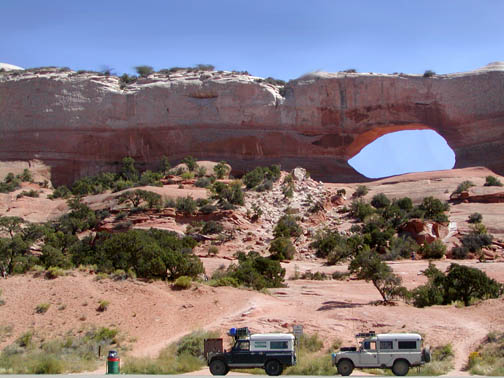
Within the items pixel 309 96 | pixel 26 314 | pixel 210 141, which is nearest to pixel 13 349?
pixel 26 314

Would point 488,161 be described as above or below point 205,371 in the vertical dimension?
above

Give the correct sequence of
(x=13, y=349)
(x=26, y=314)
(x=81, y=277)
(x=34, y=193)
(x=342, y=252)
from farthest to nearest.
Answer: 1. (x=34, y=193)
2. (x=342, y=252)
3. (x=81, y=277)
4. (x=26, y=314)
5. (x=13, y=349)

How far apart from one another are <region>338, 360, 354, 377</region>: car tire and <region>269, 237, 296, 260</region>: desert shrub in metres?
16.9

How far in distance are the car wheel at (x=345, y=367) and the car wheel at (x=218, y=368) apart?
2.50 m

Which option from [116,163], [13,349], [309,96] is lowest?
[13,349]

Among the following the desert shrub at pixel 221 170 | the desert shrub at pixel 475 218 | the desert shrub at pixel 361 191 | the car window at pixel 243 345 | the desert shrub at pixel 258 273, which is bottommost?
the desert shrub at pixel 258 273

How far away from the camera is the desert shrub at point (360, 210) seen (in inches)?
1467

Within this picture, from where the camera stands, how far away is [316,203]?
129ft

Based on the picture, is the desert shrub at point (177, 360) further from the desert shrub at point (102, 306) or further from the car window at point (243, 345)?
the desert shrub at point (102, 306)

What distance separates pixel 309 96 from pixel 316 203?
47.6ft

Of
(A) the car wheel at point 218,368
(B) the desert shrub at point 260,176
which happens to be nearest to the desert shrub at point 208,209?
(B) the desert shrub at point 260,176

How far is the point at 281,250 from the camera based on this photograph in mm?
32031

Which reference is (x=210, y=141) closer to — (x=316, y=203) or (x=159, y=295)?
(x=316, y=203)

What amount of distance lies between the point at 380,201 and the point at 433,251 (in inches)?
356
